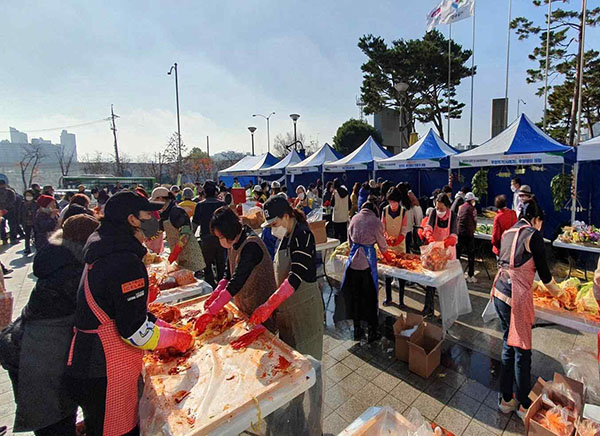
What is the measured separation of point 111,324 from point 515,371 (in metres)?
3.06

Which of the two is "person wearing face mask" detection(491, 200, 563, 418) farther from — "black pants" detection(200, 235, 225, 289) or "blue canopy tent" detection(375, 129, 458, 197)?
→ "blue canopy tent" detection(375, 129, 458, 197)

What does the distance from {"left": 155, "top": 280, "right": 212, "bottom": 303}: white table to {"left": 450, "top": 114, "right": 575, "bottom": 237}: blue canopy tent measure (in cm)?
787

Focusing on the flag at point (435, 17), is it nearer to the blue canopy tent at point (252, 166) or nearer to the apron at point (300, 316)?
the blue canopy tent at point (252, 166)

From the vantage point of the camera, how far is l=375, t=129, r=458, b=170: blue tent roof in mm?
9797

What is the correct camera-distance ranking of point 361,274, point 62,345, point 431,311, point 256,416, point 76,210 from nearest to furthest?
1. point 256,416
2. point 62,345
3. point 76,210
4. point 361,274
5. point 431,311

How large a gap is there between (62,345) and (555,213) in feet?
36.6

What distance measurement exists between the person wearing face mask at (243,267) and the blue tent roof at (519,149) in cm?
773

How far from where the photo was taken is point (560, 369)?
319 cm

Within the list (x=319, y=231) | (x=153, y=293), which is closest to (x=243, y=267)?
(x=153, y=293)

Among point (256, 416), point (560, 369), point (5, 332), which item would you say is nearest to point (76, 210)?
point (5, 332)

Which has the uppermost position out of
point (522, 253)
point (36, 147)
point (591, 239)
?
point (36, 147)

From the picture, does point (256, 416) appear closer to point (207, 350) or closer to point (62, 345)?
point (207, 350)

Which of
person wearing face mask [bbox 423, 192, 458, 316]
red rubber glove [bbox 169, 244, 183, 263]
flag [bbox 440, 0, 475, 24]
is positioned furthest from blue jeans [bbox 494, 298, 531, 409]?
flag [bbox 440, 0, 475, 24]

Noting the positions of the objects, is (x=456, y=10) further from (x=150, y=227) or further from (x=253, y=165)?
(x=150, y=227)
